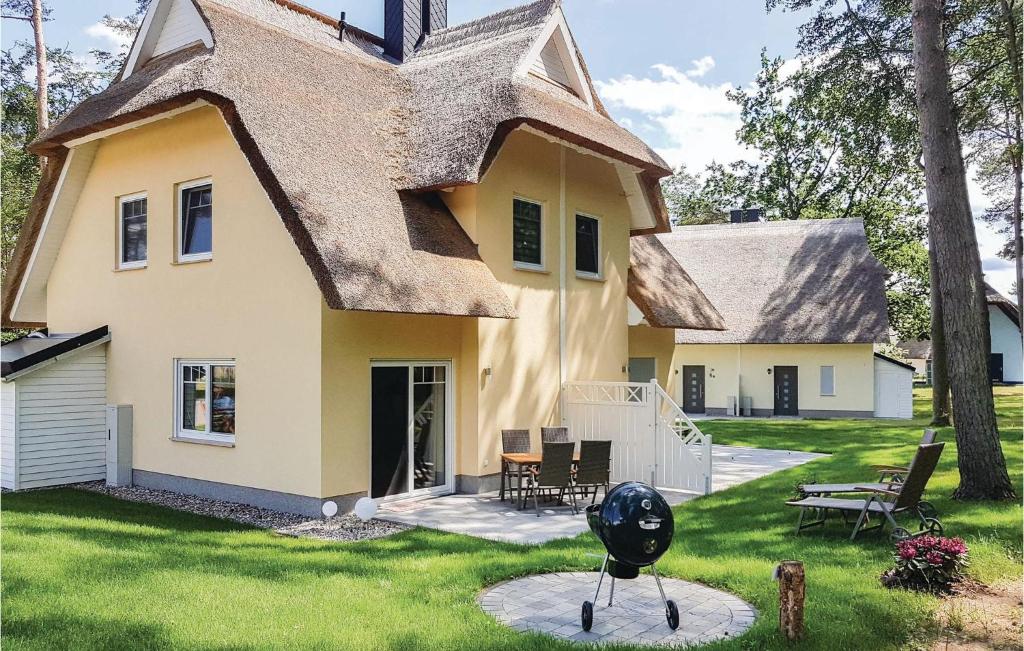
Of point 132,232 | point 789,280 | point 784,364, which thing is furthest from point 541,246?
point 789,280

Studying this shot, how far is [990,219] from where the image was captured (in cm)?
3616

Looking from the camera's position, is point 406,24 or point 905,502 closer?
point 905,502

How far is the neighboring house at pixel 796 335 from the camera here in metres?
30.1

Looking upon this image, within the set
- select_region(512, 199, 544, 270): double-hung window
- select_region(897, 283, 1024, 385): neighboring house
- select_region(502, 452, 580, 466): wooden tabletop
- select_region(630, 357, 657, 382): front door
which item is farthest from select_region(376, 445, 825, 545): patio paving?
select_region(897, 283, 1024, 385): neighboring house

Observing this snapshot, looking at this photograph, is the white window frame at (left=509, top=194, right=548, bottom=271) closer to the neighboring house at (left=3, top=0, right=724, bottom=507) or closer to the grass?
the neighboring house at (left=3, top=0, right=724, bottom=507)

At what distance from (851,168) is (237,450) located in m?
37.2

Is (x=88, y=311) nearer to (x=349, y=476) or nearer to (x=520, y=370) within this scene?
(x=349, y=476)

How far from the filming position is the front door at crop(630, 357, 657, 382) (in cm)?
1903

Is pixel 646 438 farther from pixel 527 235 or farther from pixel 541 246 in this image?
pixel 527 235

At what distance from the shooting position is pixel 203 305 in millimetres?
12352

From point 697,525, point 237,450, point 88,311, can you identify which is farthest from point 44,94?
point 697,525

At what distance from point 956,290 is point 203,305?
11.2 metres

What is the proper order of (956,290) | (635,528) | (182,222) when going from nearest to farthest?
(635,528)
(956,290)
(182,222)

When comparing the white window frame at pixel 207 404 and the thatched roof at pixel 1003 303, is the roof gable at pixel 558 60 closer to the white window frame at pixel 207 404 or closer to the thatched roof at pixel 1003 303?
the white window frame at pixel 207 404
